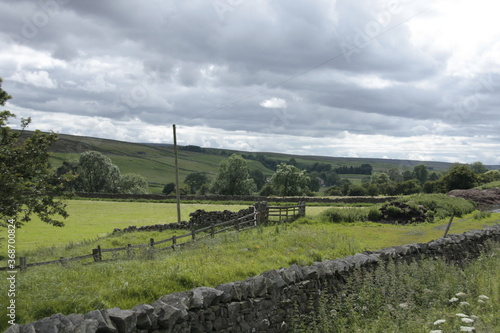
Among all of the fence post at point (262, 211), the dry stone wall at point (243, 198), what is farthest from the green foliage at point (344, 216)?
the dry stone wall at point (243, 198)

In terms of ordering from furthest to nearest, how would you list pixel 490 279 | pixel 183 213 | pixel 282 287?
1. pixel 183 213
2. pixel 490 279
3. pixel 282 287

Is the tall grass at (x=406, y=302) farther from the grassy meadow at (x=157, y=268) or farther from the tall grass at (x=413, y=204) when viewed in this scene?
the tall grass at (x=413, y=204)

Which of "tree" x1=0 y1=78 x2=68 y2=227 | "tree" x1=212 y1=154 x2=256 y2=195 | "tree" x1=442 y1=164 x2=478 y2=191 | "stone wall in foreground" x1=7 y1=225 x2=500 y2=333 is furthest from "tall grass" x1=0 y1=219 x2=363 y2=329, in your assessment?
"tree" x1=212 y1=154 x2=256 y2=195

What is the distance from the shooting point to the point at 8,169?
14633 millimetres

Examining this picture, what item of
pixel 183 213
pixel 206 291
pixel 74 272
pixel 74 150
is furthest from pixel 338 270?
pixel 74 150

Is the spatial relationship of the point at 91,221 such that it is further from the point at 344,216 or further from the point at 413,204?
the point at 413,204

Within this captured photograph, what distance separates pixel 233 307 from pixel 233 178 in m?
74.3

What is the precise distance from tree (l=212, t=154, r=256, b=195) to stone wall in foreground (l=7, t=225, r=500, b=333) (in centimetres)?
6944

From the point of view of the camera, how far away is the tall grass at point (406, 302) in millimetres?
7761

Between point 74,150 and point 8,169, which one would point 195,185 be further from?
point 8,169

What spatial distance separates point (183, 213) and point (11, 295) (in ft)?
113

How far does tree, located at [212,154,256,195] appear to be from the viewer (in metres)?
80.8

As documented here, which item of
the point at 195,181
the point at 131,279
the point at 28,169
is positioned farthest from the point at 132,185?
the point at 131,279

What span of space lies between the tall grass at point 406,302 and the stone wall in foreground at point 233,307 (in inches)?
15.1
